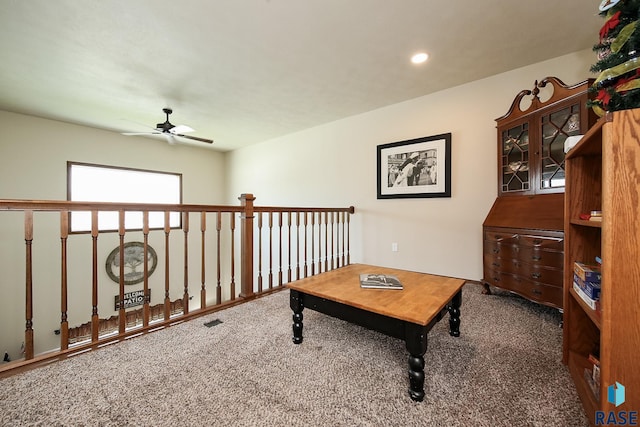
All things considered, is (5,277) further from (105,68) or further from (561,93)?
(561,93)

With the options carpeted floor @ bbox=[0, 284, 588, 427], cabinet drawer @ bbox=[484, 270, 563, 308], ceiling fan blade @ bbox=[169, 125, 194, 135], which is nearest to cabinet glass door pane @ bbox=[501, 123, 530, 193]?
cabinet drawer @ bbox=[484, 270, 563, 308]

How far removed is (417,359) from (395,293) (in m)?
0.40

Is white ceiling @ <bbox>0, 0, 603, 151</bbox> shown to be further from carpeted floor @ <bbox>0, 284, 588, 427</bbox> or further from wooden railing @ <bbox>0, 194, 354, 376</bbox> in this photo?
carpeted floor @ <bbox>0, 284, 588, 427</bbox>

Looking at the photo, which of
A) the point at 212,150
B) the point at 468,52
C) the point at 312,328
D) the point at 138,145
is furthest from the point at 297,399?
the point at 212,150

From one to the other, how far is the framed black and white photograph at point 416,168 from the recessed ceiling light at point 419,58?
0.98 meters

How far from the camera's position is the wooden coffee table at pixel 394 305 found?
1.17m

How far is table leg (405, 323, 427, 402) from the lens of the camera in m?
1.16

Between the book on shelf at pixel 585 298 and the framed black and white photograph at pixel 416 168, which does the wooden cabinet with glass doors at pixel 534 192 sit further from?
the book on shelf at pixel 585 298

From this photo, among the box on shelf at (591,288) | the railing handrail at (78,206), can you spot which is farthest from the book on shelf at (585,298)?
the railing handrail at (78,206)

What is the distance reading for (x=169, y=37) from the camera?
7.33ft

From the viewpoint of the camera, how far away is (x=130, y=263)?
4801 millimetres

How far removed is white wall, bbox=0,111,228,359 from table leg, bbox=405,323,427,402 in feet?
17.4

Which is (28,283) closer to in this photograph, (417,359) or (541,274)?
(417,359)

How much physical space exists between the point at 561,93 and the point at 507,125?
1.58 ft
